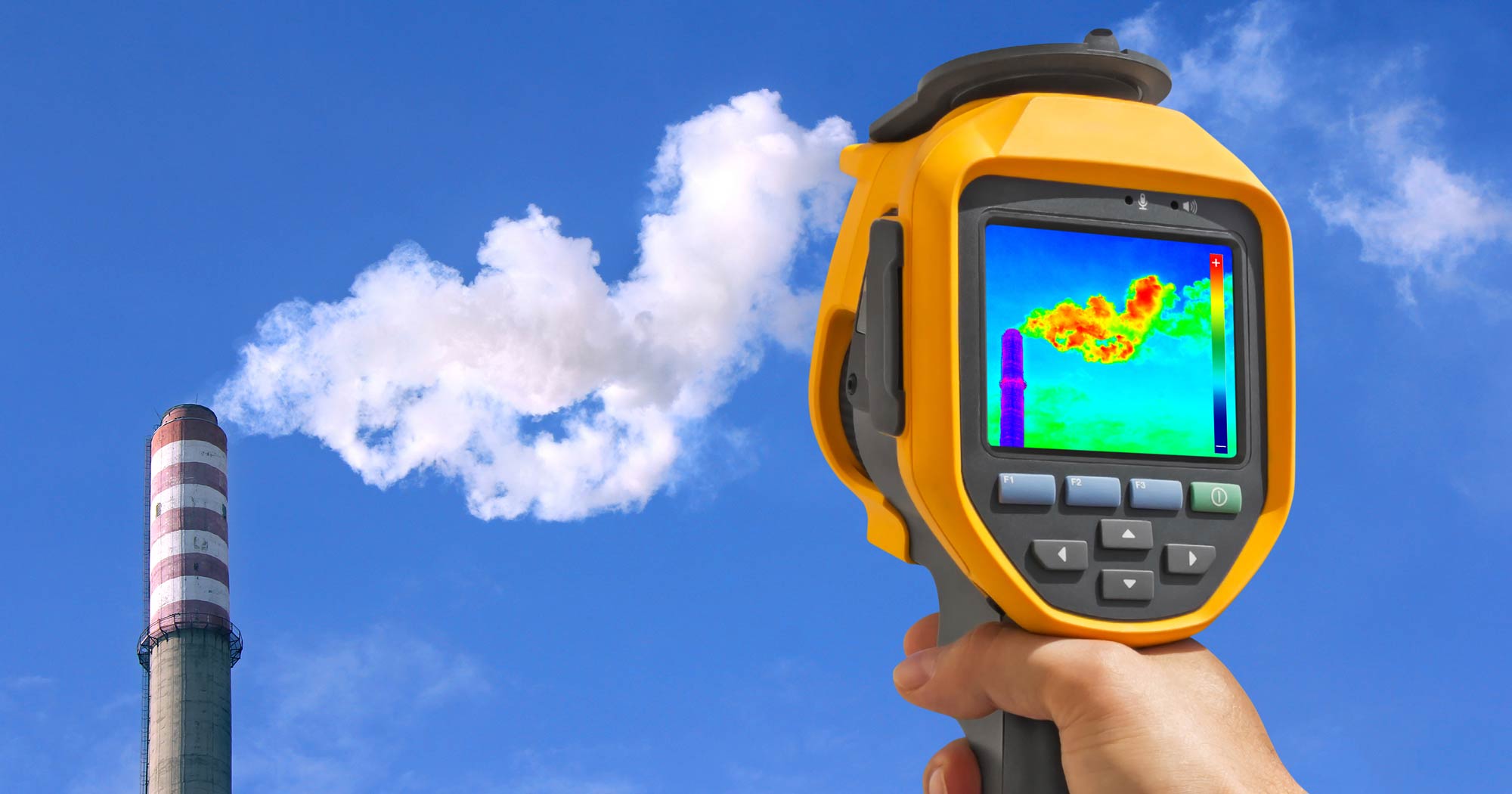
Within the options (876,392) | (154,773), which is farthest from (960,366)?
(154,773)

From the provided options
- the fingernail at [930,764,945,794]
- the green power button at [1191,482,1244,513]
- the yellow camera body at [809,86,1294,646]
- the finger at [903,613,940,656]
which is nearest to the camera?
the yellow camera body at [809,86,1294,646]

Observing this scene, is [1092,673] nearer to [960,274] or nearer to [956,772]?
[956,772]

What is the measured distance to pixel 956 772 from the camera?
2.17 m

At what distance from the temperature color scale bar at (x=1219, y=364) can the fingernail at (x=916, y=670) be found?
0.58 m

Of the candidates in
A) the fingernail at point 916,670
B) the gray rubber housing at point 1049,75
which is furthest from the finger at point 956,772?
the gray rubber housing at point 1049,75

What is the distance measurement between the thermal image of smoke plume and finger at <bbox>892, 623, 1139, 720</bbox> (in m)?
0.45

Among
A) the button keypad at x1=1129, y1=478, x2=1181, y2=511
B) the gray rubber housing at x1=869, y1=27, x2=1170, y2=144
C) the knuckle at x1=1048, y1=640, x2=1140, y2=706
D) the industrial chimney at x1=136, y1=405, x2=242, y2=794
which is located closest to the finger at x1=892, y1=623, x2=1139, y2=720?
the knuckle at x1=1048, y1=640, x2=1140, y2=706

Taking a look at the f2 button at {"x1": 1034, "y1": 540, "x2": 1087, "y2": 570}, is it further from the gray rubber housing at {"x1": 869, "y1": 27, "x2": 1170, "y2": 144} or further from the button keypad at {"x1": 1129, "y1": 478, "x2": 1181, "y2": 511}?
the gray rubber housing at {"x1": 869, "y1": 27, "x2": 1170, "y2": 144}

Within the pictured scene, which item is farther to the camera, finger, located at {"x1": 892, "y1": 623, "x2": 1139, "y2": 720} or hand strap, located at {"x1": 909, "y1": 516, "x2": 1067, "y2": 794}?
hand strap, located at {"x1": 909, "y1": 516, "x2": 1067, "y2": 794}

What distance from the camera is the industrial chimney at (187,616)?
68.2 feet

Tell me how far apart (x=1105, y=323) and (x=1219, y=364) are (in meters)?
0.23

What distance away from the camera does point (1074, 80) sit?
2223mm

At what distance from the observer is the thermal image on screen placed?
2.03 m

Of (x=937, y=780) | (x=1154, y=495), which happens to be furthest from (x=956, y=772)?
(x=1154, y=495)
